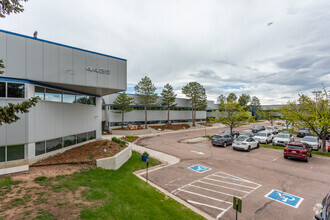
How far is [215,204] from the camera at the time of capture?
26.0 feet

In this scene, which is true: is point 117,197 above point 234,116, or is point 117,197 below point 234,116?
below

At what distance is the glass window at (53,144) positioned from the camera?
38.9 feet

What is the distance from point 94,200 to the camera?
649cm

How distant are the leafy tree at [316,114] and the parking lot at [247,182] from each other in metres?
3.19

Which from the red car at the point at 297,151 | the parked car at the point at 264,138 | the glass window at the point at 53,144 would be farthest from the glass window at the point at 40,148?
the parked car at the point at 264,138

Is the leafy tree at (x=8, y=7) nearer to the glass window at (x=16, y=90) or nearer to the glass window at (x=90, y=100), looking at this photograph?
the glass window at (x=16, y=90)

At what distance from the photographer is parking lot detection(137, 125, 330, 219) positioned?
7.51 m

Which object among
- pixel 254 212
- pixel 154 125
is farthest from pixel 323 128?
pixel 154 125

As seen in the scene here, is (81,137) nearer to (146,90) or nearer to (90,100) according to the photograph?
(90,100)

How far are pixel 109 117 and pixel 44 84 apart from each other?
2183 centimetres

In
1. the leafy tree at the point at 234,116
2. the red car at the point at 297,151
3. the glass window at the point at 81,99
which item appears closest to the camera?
the red car at the point at 297,151

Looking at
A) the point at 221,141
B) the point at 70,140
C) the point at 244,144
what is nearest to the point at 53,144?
the point at 70,140

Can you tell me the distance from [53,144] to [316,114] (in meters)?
25.2

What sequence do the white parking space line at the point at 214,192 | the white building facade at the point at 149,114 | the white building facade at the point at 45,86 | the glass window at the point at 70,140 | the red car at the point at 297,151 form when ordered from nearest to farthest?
the white parking space line at the point at 214,192 → the white building facade at the point at 45,86 → the glass window at the point at 70,140 → the red car at the point at 297,151 → the white building facade at the point at 149,114
